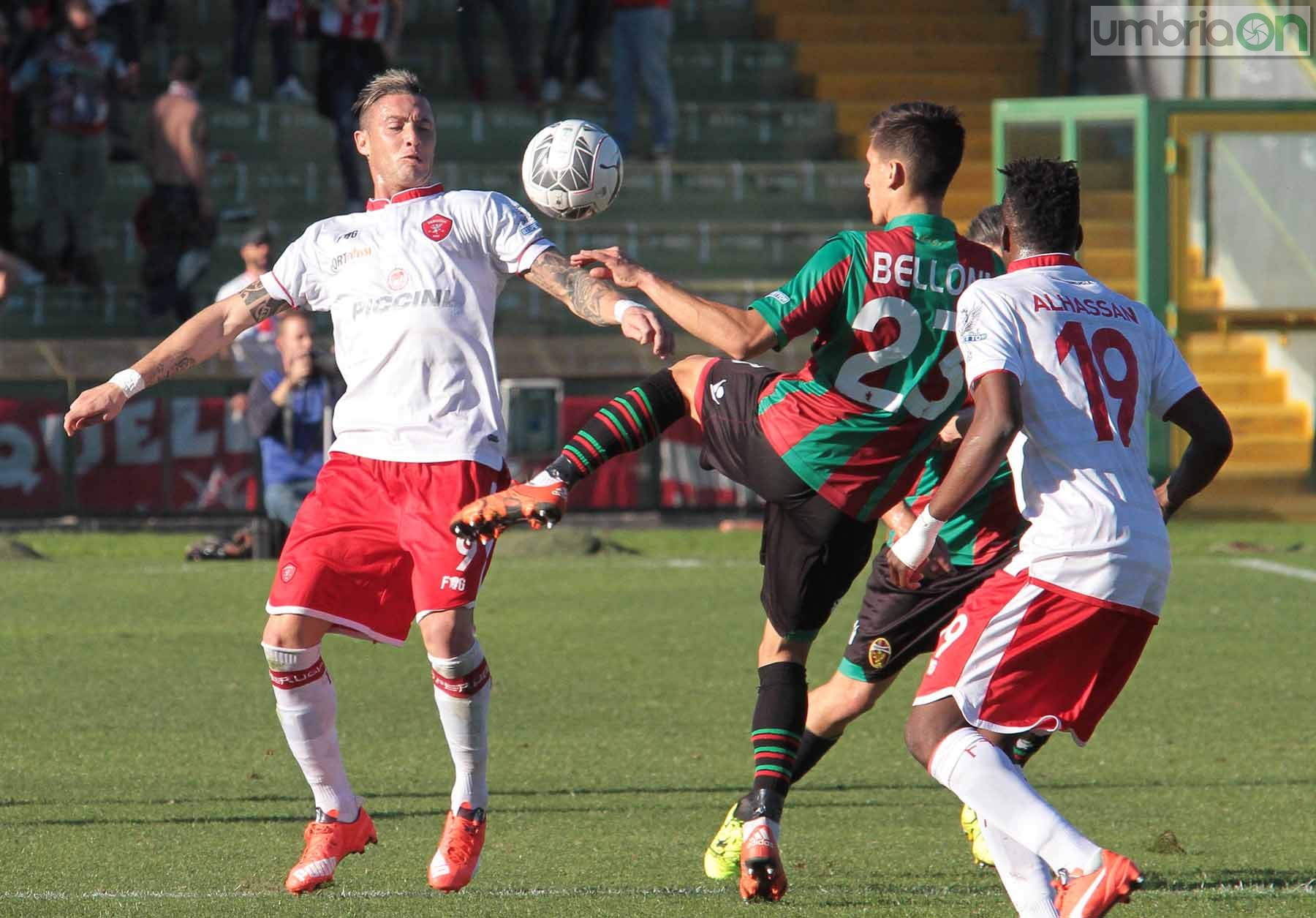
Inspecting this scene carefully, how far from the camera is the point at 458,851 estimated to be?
558 centimetres

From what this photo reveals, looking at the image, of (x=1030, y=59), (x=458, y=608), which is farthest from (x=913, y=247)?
(x=1030, y=59)

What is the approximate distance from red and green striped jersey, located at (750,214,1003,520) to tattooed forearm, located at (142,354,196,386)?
1667 mm

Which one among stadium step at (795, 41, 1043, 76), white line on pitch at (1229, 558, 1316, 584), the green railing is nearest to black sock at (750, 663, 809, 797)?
white line on pitch at (1229, 558, 1316, 584)

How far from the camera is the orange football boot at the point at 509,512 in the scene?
5320 millimetres

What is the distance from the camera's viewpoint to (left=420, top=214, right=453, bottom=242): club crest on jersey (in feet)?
18.8

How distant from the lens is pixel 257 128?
66.5ft

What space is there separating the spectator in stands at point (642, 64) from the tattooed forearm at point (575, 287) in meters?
13.7

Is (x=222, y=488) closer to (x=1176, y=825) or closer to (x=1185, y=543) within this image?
(x=1185, y=543)

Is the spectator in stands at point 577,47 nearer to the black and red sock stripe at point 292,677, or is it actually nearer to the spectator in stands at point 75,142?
the spectator in stands at point 75,142

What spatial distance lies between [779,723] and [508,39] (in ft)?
52.5

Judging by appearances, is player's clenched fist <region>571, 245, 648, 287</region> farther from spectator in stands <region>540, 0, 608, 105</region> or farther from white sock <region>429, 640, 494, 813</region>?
spectator in stands <region>540, 0, 608, 105</region>

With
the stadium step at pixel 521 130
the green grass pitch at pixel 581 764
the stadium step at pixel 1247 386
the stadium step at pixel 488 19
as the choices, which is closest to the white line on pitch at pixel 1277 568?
the green grass pitch at pixel 581 764

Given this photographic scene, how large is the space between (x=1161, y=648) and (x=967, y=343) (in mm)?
6011

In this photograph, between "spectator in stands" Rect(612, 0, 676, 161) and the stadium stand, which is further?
"spectator in stands" Rect(612, 0, 676, 161)
